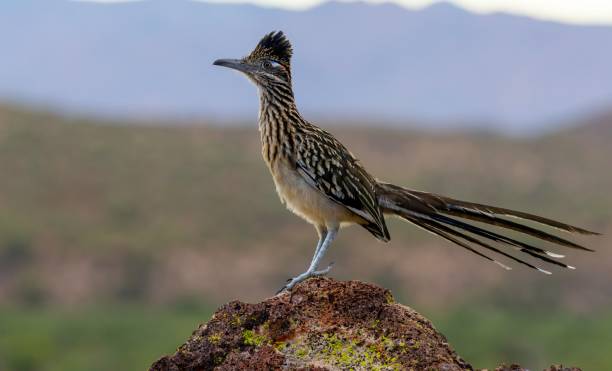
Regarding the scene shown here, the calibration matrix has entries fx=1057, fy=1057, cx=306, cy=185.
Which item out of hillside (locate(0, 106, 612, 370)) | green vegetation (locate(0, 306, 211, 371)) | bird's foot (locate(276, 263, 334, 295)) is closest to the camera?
bird's foot (locate(276, 263, 334, 295))

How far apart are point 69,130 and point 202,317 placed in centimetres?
2512

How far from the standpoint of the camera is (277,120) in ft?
22.5

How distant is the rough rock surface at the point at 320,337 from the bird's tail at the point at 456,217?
1.42m

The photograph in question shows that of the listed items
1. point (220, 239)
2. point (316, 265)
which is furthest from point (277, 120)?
point (220, 239)

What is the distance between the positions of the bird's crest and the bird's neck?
22 centimetres

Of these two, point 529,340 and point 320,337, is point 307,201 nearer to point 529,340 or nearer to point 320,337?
point 320,337

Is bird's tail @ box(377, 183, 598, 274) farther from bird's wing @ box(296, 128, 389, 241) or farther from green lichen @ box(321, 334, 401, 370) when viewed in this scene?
green lichen @ box(321, 334, 401, 370)

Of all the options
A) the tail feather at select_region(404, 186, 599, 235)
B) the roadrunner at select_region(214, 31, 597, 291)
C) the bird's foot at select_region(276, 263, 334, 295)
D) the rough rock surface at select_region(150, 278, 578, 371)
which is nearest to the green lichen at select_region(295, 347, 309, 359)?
the rough rock surface at select_region(150, 278, 578, 371)

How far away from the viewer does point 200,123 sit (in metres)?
56.6

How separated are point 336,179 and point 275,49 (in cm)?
105

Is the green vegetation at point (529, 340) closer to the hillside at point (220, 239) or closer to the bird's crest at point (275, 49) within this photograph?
the hillside at point (220, 239)

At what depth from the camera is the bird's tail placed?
6.32m

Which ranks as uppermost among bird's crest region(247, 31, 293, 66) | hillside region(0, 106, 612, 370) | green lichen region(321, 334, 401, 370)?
hillside region(0, 106, 612, 370)

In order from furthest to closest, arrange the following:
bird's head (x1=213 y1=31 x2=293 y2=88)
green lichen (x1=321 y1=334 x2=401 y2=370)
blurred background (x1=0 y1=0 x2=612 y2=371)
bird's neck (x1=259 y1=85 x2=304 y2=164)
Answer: blurred background (x1=0 y1=0 x2=612 y2=371) < bird's head (x1=213 y1=31 x2=293 y2=88) < bird's neck (x1=259 y1=85 x2=304 y2=164) < green lichen (x1=321 y1=334 x2=401 y2=370)
